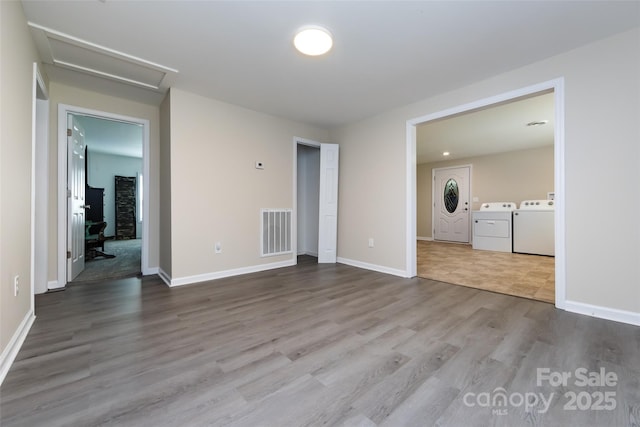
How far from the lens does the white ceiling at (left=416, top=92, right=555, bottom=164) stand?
3734mm

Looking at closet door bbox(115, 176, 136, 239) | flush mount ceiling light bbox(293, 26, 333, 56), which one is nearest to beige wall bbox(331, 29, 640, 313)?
flush mount ceiling light bbox(293, 26, 333, 56)

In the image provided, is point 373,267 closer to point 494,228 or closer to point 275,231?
point 275,231

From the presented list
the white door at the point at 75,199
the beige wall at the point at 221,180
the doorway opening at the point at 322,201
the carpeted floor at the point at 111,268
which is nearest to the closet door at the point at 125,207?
the carpeted floor at the point at 111,268

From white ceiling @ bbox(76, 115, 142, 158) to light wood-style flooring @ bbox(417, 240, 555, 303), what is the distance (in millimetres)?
5035

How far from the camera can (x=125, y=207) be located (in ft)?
24.7

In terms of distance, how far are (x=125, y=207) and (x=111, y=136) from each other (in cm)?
287

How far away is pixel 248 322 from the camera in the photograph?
201cm

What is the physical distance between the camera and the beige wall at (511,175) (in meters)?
5.83

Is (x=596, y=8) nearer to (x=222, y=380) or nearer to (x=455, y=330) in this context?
(x=455, y=330)

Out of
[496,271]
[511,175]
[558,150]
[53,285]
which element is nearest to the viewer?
[558,150]

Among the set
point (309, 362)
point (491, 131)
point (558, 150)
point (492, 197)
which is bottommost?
point (309, 362)

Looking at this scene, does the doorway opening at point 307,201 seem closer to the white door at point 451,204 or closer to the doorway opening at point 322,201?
the doorway opening at point 322,201

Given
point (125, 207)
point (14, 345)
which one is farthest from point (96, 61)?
point (125, 207)

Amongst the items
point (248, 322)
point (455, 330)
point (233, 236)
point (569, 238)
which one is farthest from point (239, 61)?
point (569, 238)
